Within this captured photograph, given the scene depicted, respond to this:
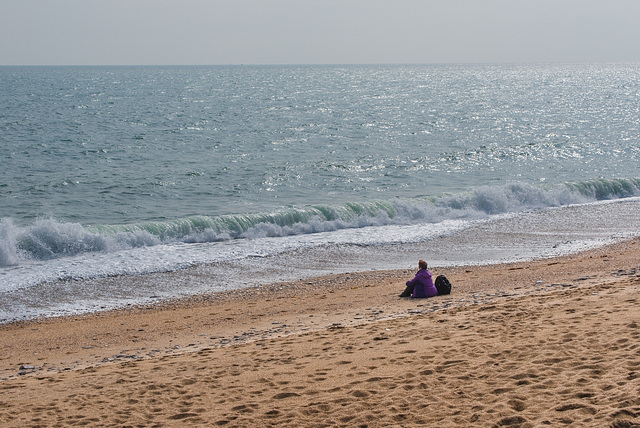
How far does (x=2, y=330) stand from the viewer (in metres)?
11.1

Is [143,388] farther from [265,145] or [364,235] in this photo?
[265,145]

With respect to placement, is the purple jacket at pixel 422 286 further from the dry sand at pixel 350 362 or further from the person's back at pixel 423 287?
the dry sand at pixel 350 362

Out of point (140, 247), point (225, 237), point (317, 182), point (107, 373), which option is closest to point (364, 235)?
point (225, 237)

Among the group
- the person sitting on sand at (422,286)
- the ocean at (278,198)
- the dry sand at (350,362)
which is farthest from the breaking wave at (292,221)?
the person sitting on sand at (422,286)

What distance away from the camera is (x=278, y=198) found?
23953mm

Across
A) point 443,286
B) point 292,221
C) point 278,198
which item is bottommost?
point 443,286

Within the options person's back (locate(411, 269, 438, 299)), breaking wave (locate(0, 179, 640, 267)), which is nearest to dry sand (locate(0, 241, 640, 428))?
person's back (locate(411, 269, 438, 299))

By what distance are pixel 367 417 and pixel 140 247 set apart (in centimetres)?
1293

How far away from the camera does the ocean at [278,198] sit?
15.3m

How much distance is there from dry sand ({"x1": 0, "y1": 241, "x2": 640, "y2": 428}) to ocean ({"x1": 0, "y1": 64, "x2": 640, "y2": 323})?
2.98 m

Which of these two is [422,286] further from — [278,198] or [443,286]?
[278,198]

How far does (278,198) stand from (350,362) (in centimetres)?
1681

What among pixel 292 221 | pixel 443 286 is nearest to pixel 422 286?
pixel 443 286

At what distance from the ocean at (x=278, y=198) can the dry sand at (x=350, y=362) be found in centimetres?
298
